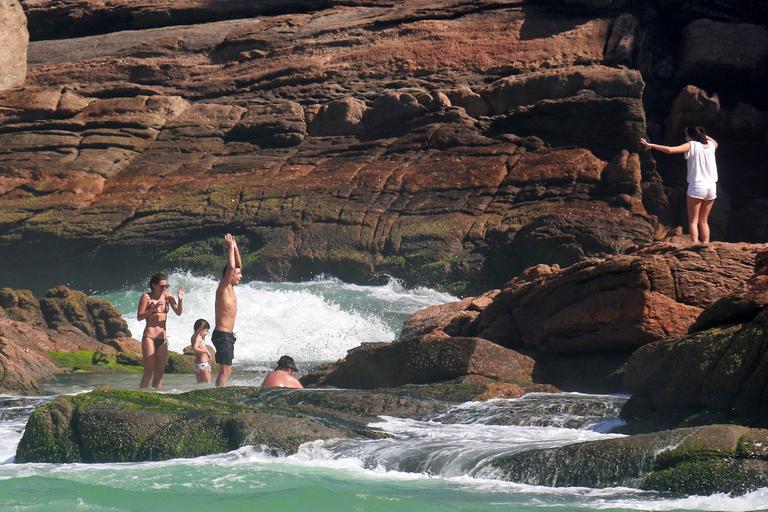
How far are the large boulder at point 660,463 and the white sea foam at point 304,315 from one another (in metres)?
11.9

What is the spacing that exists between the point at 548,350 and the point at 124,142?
19.2 meters

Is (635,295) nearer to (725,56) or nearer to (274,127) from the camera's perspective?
(725,56)

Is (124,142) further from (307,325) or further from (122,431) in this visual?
(122,431)

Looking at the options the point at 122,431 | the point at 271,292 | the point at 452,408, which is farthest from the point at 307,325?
the point at 122,431

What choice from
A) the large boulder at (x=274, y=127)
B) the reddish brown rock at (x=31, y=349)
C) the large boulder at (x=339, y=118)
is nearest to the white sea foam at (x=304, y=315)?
the reddish brown rock at (x=31, y=349)

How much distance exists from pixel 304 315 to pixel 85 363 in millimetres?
7221

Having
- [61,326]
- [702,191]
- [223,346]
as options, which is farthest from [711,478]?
[61,326]

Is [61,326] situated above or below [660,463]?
below

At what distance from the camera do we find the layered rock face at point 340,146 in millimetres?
26609

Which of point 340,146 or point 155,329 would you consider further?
point 340,146

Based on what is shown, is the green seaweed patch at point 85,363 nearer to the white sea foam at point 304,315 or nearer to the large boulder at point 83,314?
the large boulder at point 83,314

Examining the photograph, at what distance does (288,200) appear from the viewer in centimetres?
2841

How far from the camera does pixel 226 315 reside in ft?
51.0

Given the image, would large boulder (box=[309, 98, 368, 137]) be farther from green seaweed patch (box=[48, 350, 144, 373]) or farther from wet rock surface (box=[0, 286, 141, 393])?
green seaweed patch (box=[48, 350, 144, 373])
